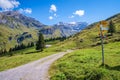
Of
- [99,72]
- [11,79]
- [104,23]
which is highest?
[104,23]

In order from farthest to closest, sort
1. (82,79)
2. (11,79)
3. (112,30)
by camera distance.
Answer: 1. (112,30)
2. (11,79)
3. (82,79)

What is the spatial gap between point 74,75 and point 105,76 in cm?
442

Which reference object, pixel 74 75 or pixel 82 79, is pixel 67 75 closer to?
pixel 74 75

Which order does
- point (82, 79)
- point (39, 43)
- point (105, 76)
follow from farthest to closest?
point (39, 43) < point (82, 79) < point (105, 76)

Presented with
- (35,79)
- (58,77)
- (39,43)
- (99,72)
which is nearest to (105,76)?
(99,72)

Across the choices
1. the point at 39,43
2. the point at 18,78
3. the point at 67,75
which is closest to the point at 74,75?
the point at 67,75

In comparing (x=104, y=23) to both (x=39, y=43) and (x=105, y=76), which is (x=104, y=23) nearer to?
(x=105, y=76)

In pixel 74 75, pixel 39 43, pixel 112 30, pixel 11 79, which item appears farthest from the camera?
pixel 112 30

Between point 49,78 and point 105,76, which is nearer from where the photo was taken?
point 105,76

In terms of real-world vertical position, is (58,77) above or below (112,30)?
below

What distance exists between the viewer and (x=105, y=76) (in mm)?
17906

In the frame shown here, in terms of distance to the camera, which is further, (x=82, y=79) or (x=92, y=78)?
(x=82, y=79)

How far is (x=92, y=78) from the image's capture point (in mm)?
18125

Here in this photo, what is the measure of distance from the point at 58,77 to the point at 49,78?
3.90ft
